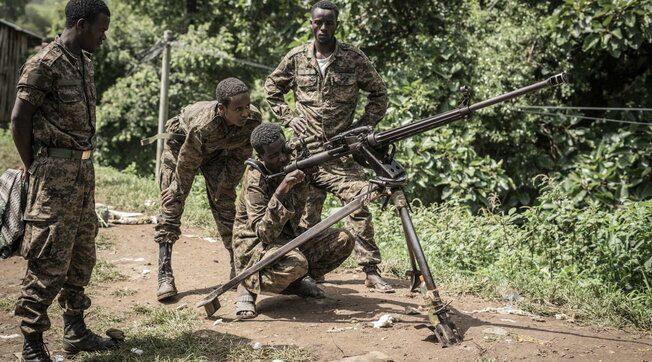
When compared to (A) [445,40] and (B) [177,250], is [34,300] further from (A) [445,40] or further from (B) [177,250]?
(A) [445,40]

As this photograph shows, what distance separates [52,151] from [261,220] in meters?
1.46

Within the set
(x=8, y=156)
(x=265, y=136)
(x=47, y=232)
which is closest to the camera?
(x=47, y=232)

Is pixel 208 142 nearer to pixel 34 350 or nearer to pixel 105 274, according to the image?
pixel 105 274

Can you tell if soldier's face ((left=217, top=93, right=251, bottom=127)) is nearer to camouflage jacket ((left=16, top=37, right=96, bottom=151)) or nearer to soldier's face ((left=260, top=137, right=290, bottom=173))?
soldier's face ((left=260, top=137, right=290, bottom=173))

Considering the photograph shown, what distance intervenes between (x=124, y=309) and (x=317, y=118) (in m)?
2.10

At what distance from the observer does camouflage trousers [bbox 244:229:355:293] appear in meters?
4.52

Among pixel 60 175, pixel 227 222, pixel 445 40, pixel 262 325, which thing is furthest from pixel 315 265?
pixel 445 40

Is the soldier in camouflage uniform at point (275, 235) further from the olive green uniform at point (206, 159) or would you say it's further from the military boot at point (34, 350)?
the military boot at point (34, 350)

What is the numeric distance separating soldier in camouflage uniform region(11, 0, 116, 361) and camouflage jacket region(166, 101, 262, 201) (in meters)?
1.20

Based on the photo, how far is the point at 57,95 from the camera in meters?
3.78

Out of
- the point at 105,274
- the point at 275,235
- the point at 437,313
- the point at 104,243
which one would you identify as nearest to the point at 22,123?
the point at 275,235

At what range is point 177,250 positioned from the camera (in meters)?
6.77

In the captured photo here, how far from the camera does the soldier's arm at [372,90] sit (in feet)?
17.4

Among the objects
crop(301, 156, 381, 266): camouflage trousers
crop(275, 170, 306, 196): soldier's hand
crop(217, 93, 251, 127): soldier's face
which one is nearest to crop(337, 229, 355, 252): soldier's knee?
crop(301, 156, 381, 266): camouflage trousers
